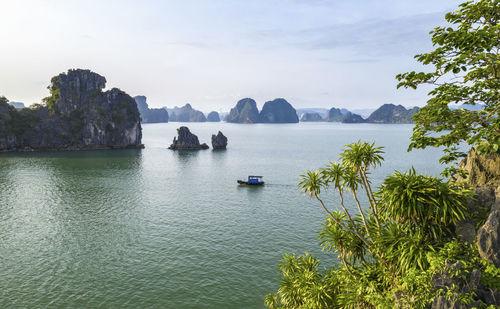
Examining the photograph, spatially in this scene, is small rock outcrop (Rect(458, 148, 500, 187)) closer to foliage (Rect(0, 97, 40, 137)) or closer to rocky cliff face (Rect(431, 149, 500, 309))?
rocky cliff face (Rect(431, 149, 500, 309))

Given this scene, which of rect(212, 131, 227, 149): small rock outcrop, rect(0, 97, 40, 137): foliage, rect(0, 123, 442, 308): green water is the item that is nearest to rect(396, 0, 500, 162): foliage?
rect(0, 123, 442, 308): green water

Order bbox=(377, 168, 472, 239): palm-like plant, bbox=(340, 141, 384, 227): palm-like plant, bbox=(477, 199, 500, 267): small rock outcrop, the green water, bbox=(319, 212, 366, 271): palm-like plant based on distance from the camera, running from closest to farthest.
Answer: bbox=(477, 199, 500, 267): small rock outcrop → bbox=(377, 168, 472, 239): palm-like plant → bbox=(340, 141, 384, 227): palm-like plant → bbox=(319, 212, 366, 271): palm-like plant → the green water

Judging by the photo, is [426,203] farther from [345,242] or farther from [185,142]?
[185,142]

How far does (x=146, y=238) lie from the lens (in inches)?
1737

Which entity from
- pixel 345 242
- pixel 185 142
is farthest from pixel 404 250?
pixel 185 142

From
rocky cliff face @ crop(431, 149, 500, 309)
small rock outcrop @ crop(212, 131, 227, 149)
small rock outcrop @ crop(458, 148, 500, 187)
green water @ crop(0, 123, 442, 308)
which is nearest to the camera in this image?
rocky cliff face @ crop(431, 149, 500, 309)

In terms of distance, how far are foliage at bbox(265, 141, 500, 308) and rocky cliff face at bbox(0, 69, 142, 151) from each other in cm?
17772

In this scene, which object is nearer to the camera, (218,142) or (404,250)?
(404,250)

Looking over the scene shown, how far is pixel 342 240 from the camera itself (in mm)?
20172

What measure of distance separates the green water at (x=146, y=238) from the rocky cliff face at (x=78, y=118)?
78.5 metres

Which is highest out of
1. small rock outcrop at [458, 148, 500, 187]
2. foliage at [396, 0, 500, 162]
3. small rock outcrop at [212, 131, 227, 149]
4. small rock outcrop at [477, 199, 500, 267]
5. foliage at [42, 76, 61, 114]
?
foliage at [42, 76, 61, 114]

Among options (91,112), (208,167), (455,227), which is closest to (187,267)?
(455,227)

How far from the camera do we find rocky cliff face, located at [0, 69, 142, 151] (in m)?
158

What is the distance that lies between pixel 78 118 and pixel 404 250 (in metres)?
203
